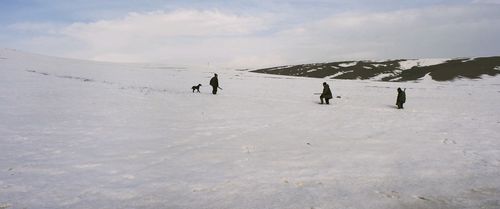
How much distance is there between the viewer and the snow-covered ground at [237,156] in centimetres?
Answer: 811

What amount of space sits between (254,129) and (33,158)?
7669 millimetres

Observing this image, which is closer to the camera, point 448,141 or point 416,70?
point 448,141

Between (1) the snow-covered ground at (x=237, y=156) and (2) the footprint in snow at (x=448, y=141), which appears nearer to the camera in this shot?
(1) the snow-covered ground at (x=237, y=156)

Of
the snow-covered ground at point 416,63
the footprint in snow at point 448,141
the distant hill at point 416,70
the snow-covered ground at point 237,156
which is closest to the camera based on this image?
the snow-covered ground at point 237,156

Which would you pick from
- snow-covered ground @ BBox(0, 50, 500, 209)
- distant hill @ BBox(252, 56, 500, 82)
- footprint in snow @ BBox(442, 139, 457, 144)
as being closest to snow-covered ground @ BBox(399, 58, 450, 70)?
distant hill @ BBox(252, 56, 500, 82)

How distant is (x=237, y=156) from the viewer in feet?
38.1

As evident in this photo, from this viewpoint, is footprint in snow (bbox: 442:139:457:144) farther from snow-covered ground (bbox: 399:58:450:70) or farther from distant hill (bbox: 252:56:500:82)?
snow-covered ground (bbox: 399:58:450:70)

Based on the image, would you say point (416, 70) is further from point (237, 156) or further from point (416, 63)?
point (237, 156)

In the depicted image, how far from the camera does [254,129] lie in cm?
1630

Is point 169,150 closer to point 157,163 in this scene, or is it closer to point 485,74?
point 157,163

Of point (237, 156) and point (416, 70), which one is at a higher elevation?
point (416, 70)

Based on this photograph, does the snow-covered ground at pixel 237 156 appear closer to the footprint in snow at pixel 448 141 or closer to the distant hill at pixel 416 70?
the footprint in snow at pixel 448 141

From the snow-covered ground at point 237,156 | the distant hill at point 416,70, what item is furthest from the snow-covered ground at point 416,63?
the snow-covered ground at point 237,156

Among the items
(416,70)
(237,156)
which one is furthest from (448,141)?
(416,70)
